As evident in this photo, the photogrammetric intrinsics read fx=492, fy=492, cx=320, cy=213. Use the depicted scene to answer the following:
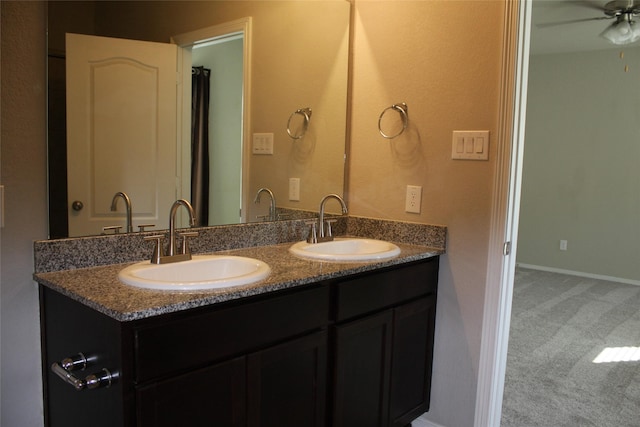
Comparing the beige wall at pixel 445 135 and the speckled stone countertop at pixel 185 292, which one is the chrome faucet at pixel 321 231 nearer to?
the speckled stone countertop at pixel 185 292

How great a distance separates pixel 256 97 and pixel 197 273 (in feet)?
2.71

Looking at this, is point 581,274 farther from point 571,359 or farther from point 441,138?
point 441,138

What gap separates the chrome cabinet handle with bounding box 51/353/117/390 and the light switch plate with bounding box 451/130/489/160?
143 centimetres

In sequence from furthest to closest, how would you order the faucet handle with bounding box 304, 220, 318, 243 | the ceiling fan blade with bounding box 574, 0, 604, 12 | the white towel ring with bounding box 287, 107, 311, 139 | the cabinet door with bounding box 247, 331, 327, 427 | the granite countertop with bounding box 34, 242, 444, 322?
the ceiling fan blade with bounding box 574, 0, 604, 12 → the white towel ring with bounding box 287, 107, 311, 139 → the faucet handle with bounding box 304, 220, 318, 243 → the cabinet door with bounding box 247, 331, 327, 427 → the granite countertop with bounding box 34, 242, 444, 322

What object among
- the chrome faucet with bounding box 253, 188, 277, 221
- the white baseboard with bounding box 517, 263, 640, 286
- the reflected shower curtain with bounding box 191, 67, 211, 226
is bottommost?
the white baseboard with bounding box 517, 263, 640, 286

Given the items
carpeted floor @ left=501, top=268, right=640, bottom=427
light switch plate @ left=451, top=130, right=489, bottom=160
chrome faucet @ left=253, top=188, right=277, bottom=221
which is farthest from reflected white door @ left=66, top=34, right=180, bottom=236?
carpeted floor @ left=501, top=268, right=640, bottom=427

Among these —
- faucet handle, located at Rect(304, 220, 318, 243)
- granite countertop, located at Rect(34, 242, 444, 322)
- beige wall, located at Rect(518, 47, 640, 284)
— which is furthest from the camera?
beige wall, located at Rect(518, 47, 640, 284)

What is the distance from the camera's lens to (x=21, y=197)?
133cm

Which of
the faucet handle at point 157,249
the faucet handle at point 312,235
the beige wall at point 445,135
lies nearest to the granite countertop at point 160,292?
the faucet handle at point 157,249

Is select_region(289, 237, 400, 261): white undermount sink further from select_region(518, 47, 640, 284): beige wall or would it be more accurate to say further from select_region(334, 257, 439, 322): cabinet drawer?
select_region(518, 47, 640, 284): beige wall

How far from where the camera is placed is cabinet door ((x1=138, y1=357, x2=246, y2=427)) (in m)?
1.11

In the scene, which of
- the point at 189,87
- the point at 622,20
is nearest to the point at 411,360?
the point at 189,87

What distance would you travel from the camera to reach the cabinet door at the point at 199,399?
3.64 feet

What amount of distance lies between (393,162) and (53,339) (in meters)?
1.42
